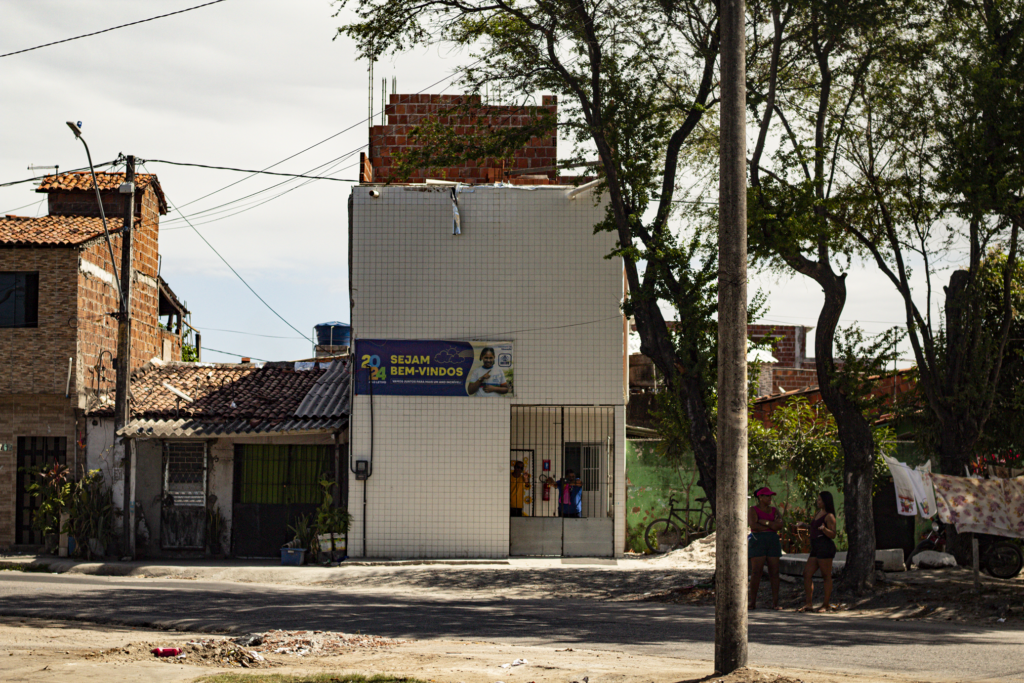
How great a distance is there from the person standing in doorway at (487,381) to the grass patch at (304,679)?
11334mm

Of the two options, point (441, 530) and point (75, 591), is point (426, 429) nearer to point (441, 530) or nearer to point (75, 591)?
point (441, 530)

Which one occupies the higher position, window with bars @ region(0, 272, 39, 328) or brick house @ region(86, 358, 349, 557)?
window with bars @ region(0, 272, 39, 328)

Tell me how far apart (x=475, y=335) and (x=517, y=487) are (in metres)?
3.51

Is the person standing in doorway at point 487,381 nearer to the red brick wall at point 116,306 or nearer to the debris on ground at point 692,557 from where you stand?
the debris on ground at point 692,557

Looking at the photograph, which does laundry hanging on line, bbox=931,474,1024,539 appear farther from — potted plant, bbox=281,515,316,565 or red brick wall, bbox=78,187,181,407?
red brick wall, bbox=78,187,181,407

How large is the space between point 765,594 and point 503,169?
10876 mm

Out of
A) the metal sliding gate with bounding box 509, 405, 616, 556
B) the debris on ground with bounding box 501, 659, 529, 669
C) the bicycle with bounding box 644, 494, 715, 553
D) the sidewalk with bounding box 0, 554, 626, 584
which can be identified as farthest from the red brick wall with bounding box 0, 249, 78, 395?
the debris on ground with bounding box 501, 659, 529, 669

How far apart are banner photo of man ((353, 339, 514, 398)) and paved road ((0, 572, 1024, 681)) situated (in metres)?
4.81

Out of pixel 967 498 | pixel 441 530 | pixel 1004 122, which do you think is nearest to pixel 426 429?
pixel 441 530

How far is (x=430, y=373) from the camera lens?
1922 cm

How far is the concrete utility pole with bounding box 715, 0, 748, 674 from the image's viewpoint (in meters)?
7.43

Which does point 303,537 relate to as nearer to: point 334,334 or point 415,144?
point 415,144

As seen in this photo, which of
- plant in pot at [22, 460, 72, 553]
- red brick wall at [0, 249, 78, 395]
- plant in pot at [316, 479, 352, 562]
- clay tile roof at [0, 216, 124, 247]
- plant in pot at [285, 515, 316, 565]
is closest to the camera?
plant in pot at [316, 479, 352, 562]

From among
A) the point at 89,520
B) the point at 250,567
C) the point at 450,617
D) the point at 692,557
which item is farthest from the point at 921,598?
the point at 89,520
